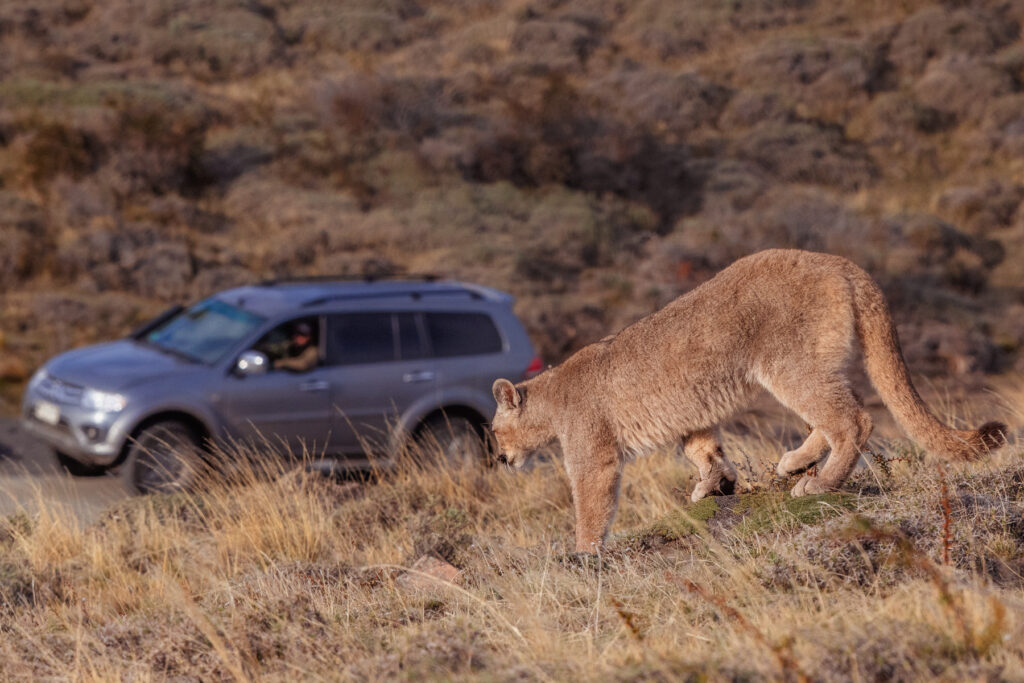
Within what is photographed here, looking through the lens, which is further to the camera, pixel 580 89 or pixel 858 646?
pixel 580 89

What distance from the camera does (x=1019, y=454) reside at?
Answer: 22.7 ft

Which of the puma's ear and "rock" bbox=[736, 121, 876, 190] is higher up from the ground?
the puma's ear

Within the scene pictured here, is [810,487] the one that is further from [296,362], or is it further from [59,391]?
[296,362]

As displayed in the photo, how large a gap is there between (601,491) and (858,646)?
2.72 meters

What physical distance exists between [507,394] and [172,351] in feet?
15.4

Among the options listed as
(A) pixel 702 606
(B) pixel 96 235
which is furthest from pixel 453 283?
(B) pixel 96 235

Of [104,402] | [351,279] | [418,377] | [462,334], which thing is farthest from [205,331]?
[462,334]

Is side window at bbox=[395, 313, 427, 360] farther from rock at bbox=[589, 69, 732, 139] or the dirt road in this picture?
rock at bbox=[589, 69, 732, 139]

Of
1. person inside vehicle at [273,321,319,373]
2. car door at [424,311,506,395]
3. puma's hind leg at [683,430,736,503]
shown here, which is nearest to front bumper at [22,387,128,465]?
person inside vehicle at [273,321,319,373]

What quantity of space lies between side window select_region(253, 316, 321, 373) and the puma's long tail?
5.91 meters

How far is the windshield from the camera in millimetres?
10438

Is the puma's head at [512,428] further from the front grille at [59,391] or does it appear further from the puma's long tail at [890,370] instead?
the front grille at [59,391]

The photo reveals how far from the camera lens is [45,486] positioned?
998 cm

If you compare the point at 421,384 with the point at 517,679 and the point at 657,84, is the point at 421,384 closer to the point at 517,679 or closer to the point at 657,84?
the point at 517,679
